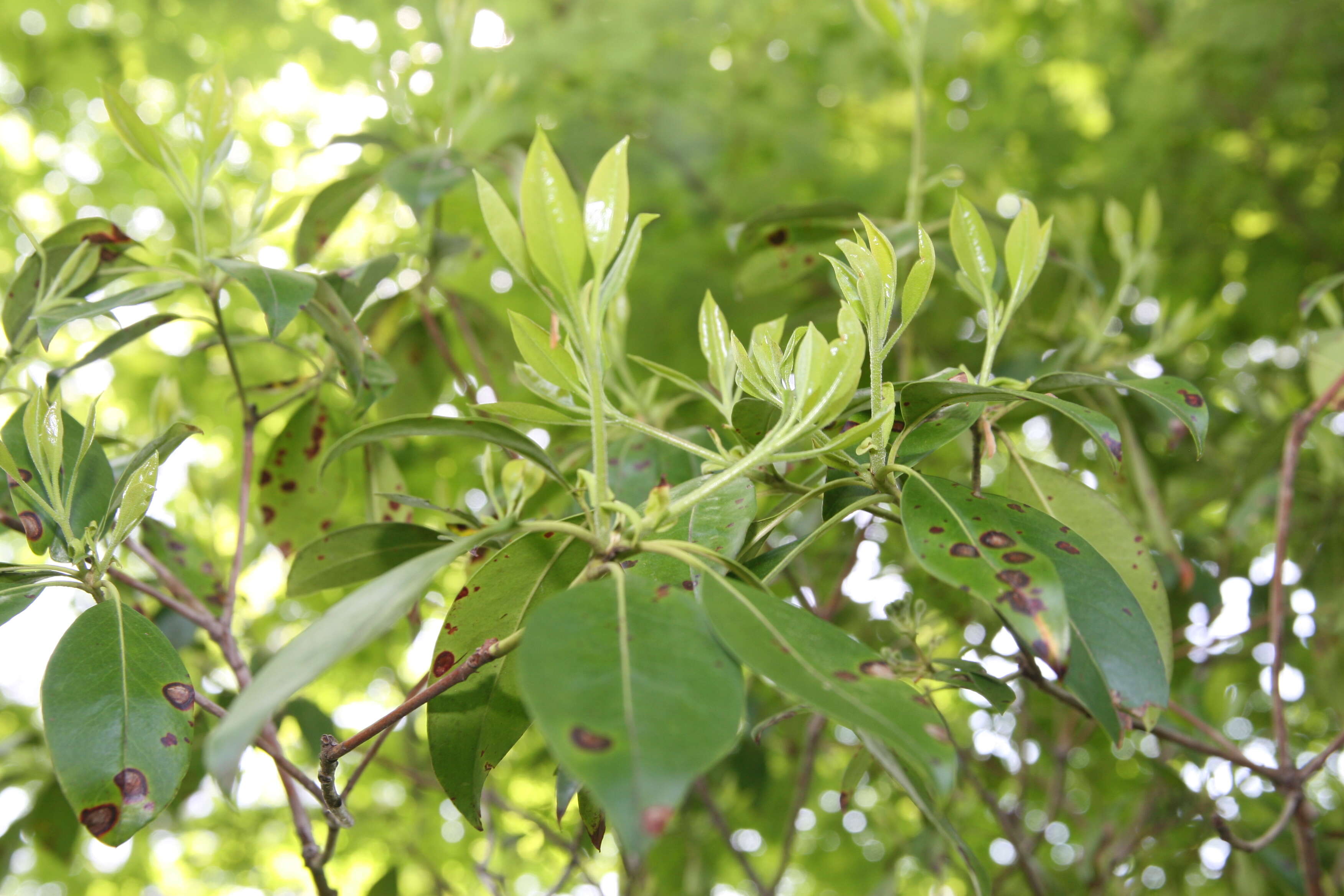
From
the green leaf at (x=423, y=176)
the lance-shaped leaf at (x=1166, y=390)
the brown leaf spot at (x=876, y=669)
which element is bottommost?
the brown leaf spot at (x=876, y=669)

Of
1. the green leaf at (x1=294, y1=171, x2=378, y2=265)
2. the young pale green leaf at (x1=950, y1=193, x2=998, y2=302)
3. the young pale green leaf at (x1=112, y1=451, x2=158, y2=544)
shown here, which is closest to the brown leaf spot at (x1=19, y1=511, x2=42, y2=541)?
the young pale green leaf at (x1=112, y1=451, x2=158, y2=544)

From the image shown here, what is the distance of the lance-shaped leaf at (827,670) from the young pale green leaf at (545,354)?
19 centimetres

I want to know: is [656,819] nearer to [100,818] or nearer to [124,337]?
[100,818]

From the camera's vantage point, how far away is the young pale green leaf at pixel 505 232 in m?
0.54

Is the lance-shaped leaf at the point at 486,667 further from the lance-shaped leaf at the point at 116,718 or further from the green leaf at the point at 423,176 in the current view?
→ the green leaf at the point at 423,176

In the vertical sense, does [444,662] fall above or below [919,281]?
below

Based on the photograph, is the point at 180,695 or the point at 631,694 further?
the point at 180,695

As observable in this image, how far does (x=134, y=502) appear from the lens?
26.3 inches

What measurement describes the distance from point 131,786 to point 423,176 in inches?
32.4

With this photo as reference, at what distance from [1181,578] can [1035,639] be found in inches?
34.1

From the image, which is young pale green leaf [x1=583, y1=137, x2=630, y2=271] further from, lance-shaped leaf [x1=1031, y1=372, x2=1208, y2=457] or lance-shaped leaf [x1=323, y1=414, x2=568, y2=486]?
lance-shaped leaf [x1=1031, y1=372, x2=1208, y2=457]

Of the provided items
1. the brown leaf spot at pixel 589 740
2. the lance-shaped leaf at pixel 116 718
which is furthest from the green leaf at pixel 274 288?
the brown leaf spot at pixel 589 740

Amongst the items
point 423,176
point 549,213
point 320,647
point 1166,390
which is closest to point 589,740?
point 320,647

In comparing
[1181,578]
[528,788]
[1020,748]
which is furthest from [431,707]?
[528,788]
